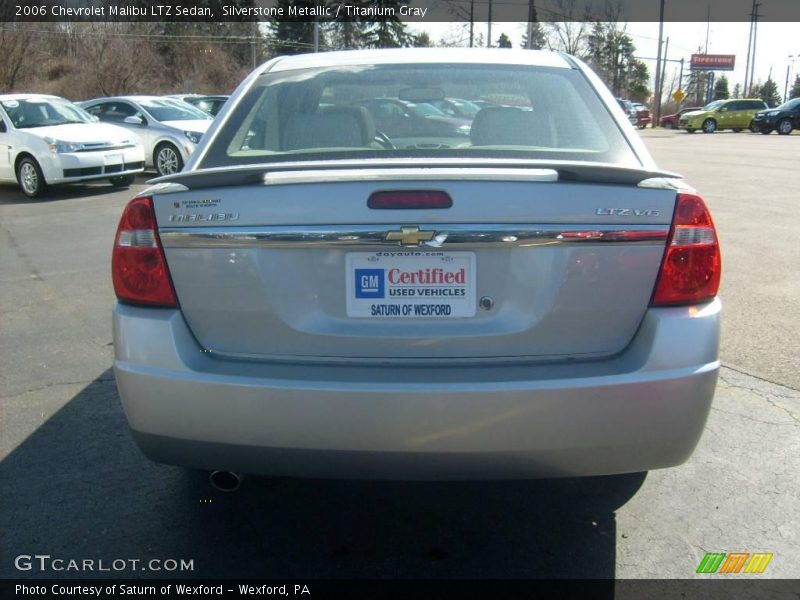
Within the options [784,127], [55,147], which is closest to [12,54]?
[55,147]

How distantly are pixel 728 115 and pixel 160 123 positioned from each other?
3462 cm

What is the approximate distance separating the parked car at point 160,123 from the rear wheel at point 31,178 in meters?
2.49

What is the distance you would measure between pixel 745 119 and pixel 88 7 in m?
33.2

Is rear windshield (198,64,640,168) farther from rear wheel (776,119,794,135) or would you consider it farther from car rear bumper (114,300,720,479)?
rear wheel (776,119,794,135)

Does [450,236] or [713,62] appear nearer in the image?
[450,236]

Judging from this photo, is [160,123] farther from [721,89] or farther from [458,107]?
[721,89]

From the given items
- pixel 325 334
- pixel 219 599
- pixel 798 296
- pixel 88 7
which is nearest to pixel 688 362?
pixel 325 334

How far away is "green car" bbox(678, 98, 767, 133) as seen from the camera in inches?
1639

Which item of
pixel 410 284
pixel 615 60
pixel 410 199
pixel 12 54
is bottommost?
pixel 410 284

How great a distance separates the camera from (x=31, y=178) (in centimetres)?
1321

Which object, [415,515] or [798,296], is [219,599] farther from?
[798,296]

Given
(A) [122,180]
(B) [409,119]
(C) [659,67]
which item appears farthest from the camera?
(C) [659,67]

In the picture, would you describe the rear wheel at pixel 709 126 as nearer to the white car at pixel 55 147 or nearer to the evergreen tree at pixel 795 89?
the white car at pixel 55 147

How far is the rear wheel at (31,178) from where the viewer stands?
1314 cm
